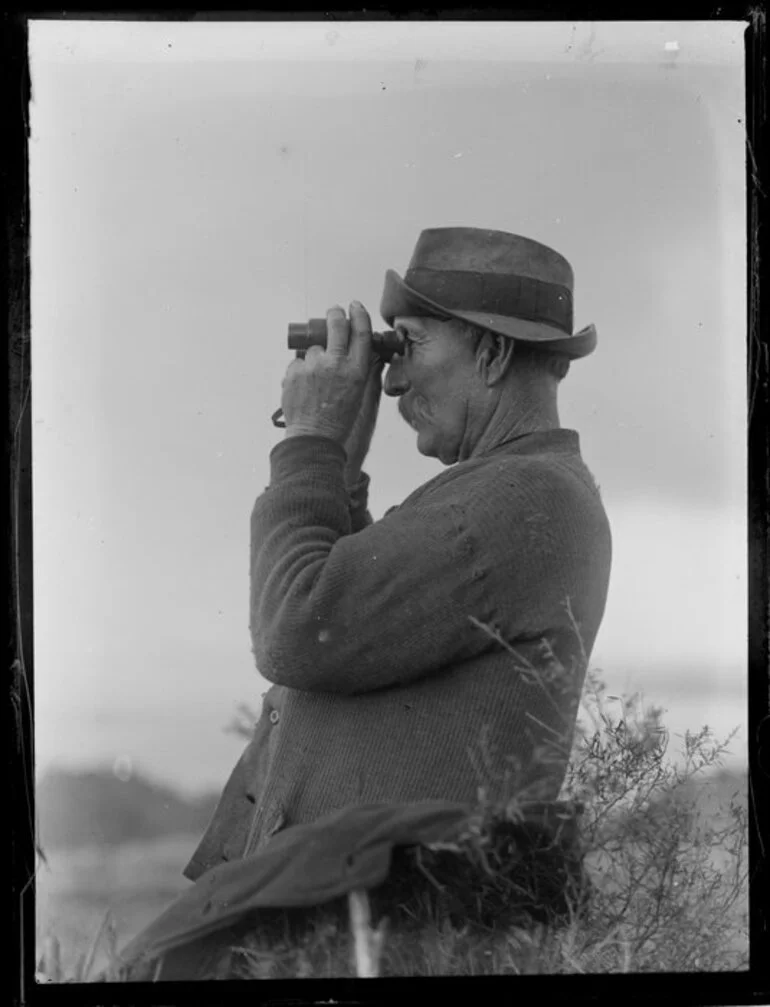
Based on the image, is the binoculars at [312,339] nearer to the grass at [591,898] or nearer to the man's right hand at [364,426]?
the man's right hand at [364,426]

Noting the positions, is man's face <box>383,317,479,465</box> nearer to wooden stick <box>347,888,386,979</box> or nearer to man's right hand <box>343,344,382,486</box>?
man's right hand <box>343,344,382,486</box>

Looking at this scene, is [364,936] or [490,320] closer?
[364,936]

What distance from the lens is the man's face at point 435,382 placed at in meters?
3.66

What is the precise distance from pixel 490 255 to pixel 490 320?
15 cm

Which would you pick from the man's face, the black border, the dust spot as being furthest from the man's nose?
the dust spot

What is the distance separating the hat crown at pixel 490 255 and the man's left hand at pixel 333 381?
216mm

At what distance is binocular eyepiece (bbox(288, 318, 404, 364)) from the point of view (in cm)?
363

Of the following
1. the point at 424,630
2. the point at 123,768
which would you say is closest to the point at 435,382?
the point at 424,630

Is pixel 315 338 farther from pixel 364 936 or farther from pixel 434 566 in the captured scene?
pixel 364 936

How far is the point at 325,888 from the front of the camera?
342cm

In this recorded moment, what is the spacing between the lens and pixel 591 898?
357cm

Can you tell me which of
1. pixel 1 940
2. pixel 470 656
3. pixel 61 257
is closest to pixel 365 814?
pixel 470 656

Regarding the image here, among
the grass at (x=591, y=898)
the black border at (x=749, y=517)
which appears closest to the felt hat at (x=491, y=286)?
the black border at (x=749, y=517)

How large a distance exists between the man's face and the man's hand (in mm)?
72
